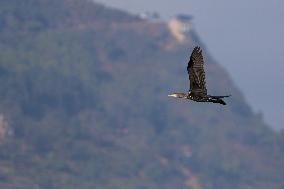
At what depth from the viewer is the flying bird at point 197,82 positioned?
44.5m

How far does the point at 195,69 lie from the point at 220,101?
254cm

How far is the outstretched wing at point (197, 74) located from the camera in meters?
45.2

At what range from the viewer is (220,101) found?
4428 centimetres

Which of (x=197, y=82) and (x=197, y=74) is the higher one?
(x=197, y=74)

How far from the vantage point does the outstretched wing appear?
148 ft

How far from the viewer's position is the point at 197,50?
46750mm

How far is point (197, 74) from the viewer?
46000mm

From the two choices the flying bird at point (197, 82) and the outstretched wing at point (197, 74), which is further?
the outstretched wing at point (197, 74)

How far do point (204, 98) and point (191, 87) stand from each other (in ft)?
4.49

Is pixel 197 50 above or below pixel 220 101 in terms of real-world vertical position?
above

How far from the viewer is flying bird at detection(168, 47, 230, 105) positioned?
146 ft

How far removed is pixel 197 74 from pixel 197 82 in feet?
1.62

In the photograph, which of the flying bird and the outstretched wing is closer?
the flying bird

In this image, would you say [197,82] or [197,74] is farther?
[197,74]
